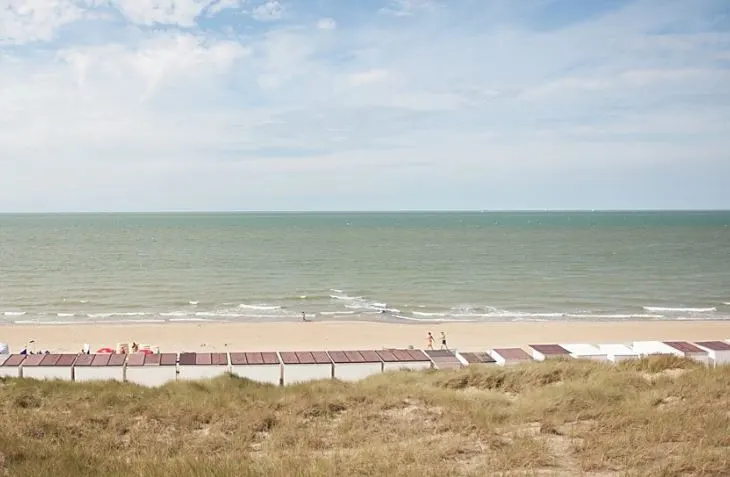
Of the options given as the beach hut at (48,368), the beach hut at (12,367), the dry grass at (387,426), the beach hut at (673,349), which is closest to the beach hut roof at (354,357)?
the dry grass at (387,426)

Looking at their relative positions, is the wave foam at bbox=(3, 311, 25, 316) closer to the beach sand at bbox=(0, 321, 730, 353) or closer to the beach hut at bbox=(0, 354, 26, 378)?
the beach sand at bbox=(0, 321, 730, 353)

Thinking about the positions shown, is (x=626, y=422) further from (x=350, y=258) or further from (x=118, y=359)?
(x=350, y=258)

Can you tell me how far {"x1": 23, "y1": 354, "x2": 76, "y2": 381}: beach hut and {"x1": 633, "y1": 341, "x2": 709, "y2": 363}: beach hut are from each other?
1479 cm

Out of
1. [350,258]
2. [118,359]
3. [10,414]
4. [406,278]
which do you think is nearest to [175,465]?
[10,414]

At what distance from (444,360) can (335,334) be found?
1322 cm

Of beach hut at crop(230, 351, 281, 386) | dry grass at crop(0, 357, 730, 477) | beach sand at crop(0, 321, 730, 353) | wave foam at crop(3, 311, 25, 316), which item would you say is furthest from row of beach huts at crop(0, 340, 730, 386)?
wave foam at crop(3, 311, 25, 316)

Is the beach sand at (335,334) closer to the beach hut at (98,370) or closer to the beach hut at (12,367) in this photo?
Answer: the beach hut at (12,367)

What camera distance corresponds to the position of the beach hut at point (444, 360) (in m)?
16.2

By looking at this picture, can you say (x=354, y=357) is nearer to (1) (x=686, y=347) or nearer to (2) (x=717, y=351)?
(1) (x=686, y=347)

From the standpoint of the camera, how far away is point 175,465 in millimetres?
5809

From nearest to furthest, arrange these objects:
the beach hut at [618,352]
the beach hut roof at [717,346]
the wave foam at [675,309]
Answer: the beach hut roof at [717,346] < the beach hut at [618,352] < the wave foam at [675,309]

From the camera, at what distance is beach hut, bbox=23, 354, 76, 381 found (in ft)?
49.5

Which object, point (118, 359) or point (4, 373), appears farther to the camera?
point (118, 359)

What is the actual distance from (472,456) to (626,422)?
7.24 feet
